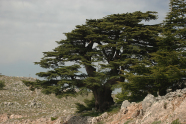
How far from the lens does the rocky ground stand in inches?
464

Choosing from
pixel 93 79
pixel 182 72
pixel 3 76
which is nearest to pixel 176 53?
pixel 182 72

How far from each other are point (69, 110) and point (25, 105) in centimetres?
835

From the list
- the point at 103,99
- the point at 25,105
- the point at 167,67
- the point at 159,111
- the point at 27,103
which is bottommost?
the point at 25,105

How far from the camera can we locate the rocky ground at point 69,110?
11789 millimetres

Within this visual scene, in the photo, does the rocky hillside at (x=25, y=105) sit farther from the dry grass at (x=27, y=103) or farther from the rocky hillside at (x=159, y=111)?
the rocky hillside at (x=159, y=111)

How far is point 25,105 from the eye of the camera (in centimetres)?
3378

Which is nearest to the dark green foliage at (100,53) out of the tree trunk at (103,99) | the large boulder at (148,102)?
the tree trunk at (103,99)

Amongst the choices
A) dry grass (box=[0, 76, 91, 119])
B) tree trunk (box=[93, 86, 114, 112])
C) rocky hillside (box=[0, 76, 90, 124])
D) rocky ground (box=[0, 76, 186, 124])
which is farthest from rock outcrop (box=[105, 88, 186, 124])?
dry grass (box=[0, 76, 91, 119])

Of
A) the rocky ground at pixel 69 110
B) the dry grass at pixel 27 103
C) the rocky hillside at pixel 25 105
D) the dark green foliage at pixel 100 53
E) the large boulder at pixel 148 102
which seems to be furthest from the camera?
the dry grass at pixel 27 103

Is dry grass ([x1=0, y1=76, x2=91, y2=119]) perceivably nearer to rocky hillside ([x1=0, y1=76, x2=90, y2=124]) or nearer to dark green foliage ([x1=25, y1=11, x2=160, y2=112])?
rocky hillside ([x1=0, y1=76, x2=90, y2=124])

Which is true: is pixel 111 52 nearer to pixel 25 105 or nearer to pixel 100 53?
pixel 100 53

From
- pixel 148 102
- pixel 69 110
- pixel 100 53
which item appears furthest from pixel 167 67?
pixel 69 110

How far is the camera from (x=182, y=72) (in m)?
13.8

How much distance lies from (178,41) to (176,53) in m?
2.29
